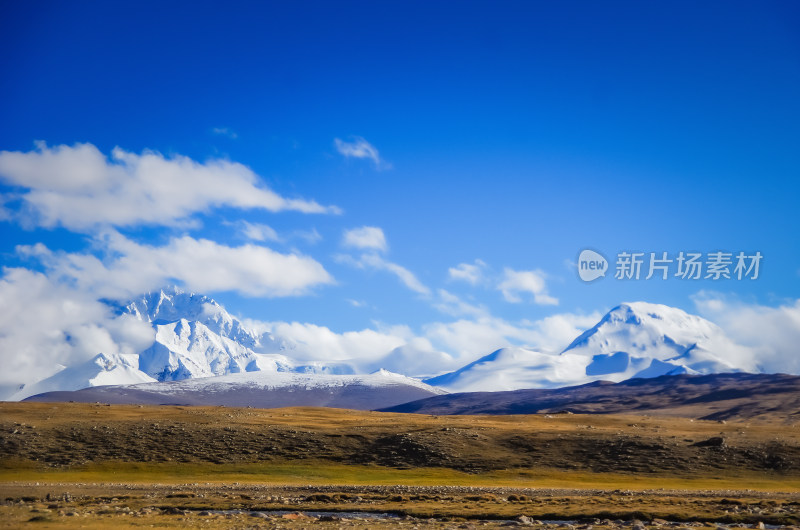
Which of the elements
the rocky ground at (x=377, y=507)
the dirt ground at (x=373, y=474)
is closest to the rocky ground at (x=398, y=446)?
the dirt ground at (x=373, y=474)

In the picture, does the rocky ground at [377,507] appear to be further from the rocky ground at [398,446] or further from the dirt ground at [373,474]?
the rocky ground at [398,446]

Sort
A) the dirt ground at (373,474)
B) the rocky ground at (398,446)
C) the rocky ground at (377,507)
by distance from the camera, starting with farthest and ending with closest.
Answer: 1. the rocky ground at (398,446)
2. the dirt ground at (373,474)
3. the rocky ground at (377,507)

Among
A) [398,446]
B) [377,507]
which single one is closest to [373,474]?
[398,446]

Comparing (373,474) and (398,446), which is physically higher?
(398,446)

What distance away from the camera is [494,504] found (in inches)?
1922

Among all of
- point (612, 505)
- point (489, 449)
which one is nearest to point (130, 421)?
point (489, 449)

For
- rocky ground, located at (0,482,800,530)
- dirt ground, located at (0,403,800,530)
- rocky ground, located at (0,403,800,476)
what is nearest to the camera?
rocky ground, located at (0,482,800,530)

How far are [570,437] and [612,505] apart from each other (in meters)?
39.3

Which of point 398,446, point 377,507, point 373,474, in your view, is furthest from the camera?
point 398,446

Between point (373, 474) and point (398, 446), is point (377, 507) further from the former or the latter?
point (398, 446)

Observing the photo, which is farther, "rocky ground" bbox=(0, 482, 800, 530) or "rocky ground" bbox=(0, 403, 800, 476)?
"rocky ground" bbox=(0, 403, 800, 476)

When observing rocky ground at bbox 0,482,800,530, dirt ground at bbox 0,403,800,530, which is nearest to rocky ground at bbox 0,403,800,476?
dirt ground at bbox 0,403,800,530

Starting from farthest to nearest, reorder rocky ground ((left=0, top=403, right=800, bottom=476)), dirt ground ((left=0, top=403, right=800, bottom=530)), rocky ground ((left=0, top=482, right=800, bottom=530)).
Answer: rocky ground ((left=0, top=403, right=800, bottom=476))
dirt ground ((left=0, top=403, right=800, bottom=530))
rocky ground ((left=0, top=482, right=800, bottom=530))

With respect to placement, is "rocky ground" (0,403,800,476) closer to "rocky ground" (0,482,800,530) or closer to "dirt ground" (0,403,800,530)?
"dirt ground" (0,403,800,530)
